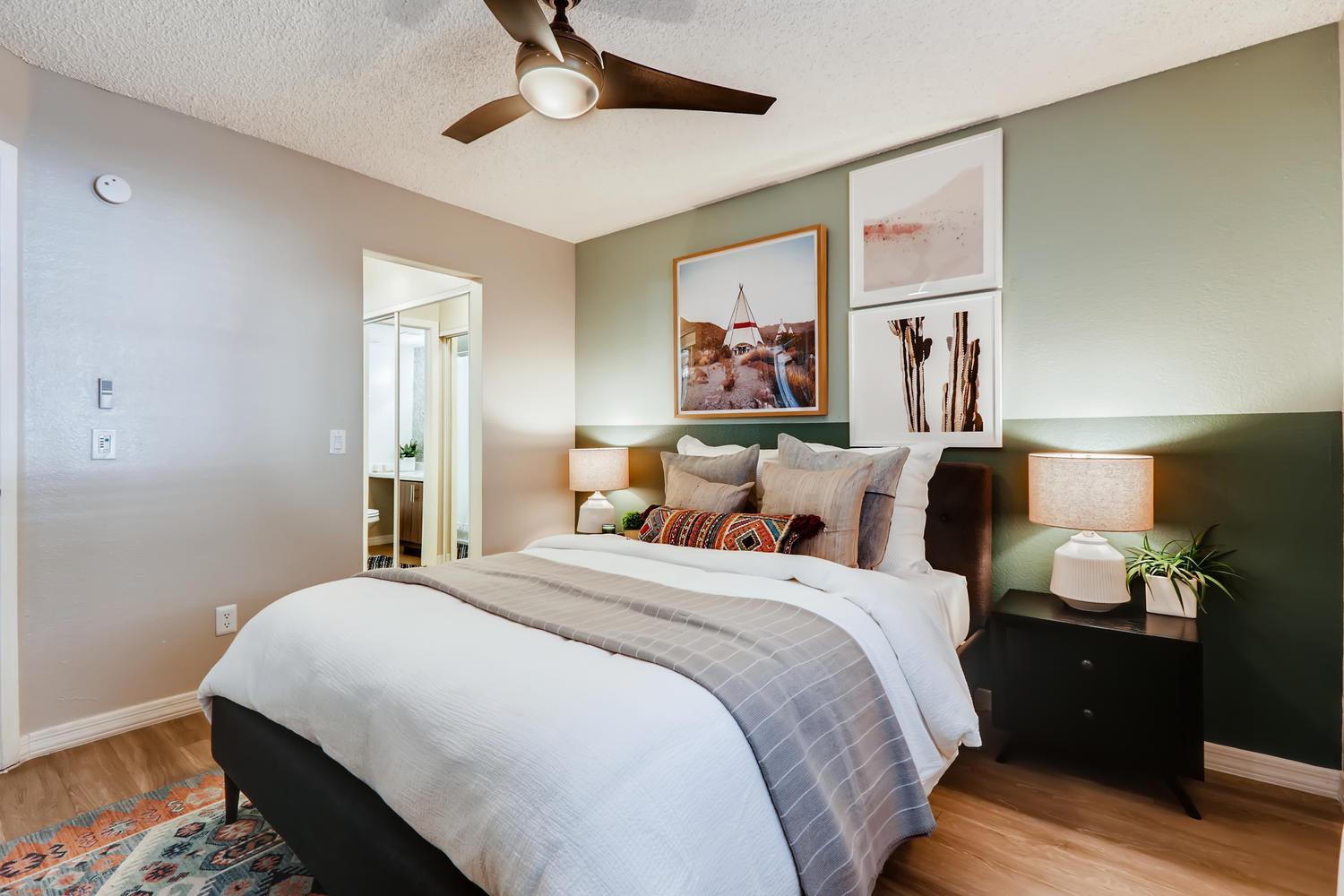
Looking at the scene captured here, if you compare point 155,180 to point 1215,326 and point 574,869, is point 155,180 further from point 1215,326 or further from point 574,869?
point 1215,326

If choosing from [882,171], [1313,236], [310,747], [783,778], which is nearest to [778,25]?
[882,171]

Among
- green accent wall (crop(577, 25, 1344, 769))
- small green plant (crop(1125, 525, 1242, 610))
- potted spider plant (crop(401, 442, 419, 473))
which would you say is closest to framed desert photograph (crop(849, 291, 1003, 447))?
green accent wall (crop(577, 25, 1344, 769))

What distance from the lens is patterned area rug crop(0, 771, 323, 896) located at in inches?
62.8

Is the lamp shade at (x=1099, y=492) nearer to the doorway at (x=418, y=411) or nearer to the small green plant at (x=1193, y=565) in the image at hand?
the small green plant at (x=1193, y=565)

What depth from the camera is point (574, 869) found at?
889 mm

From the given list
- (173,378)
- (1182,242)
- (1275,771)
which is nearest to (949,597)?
(1275,771)

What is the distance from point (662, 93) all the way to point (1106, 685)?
237 cm

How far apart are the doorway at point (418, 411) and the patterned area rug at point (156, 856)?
230 cm

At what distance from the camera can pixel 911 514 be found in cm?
247

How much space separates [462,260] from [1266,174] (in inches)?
142

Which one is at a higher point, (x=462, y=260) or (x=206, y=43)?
(x=206, y=43)

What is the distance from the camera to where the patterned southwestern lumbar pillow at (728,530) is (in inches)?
88.9

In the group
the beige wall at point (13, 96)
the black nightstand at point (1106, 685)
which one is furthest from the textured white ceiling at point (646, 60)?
the black nightstand at point (1106, 685)

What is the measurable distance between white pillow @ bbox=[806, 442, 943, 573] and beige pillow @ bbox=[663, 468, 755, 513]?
566 mm
